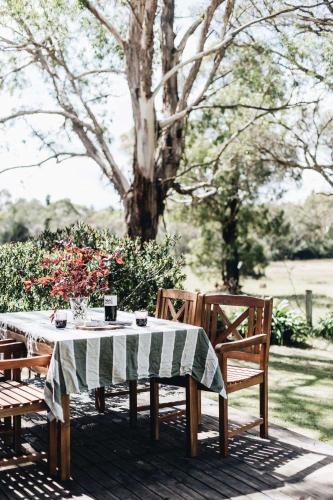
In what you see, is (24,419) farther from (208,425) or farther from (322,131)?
(322,131)

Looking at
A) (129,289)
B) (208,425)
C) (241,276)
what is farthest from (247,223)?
(208,425)

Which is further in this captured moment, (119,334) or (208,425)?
(208,425)

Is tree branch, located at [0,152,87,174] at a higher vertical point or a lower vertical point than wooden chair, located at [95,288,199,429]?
higher

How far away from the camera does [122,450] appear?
4.39 m

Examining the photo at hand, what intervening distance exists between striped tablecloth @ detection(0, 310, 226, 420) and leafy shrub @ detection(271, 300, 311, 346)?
5.92 m

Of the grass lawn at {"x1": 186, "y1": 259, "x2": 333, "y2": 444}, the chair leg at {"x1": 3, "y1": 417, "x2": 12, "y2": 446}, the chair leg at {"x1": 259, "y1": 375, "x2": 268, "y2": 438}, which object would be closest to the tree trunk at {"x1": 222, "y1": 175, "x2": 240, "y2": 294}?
the grass lawn at {"x1": 186, "y1": 259, "x2": 333, "y2": 444}

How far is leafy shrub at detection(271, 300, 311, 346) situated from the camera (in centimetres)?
1006

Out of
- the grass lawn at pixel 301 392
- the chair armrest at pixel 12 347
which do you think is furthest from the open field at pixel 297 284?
the chair armrest at pixel 12 347

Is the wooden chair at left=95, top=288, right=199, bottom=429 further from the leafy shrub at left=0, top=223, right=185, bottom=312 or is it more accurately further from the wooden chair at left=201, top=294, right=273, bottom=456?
the leafy shrub at left=0, top=223, right=185, bottom=312

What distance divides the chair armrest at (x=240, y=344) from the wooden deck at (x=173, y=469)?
0.76 m

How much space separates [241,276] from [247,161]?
744 centimetres

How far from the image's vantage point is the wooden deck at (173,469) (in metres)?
3.60

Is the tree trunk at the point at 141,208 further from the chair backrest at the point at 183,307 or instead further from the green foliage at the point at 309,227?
the green foliage at the point at 309,227

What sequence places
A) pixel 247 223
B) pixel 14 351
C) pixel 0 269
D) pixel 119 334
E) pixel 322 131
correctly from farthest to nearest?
1. pixel 247 223
2. pixel 322 131
3. pixel 0 269
4. pixel 14 351
5. pixel 119 334
